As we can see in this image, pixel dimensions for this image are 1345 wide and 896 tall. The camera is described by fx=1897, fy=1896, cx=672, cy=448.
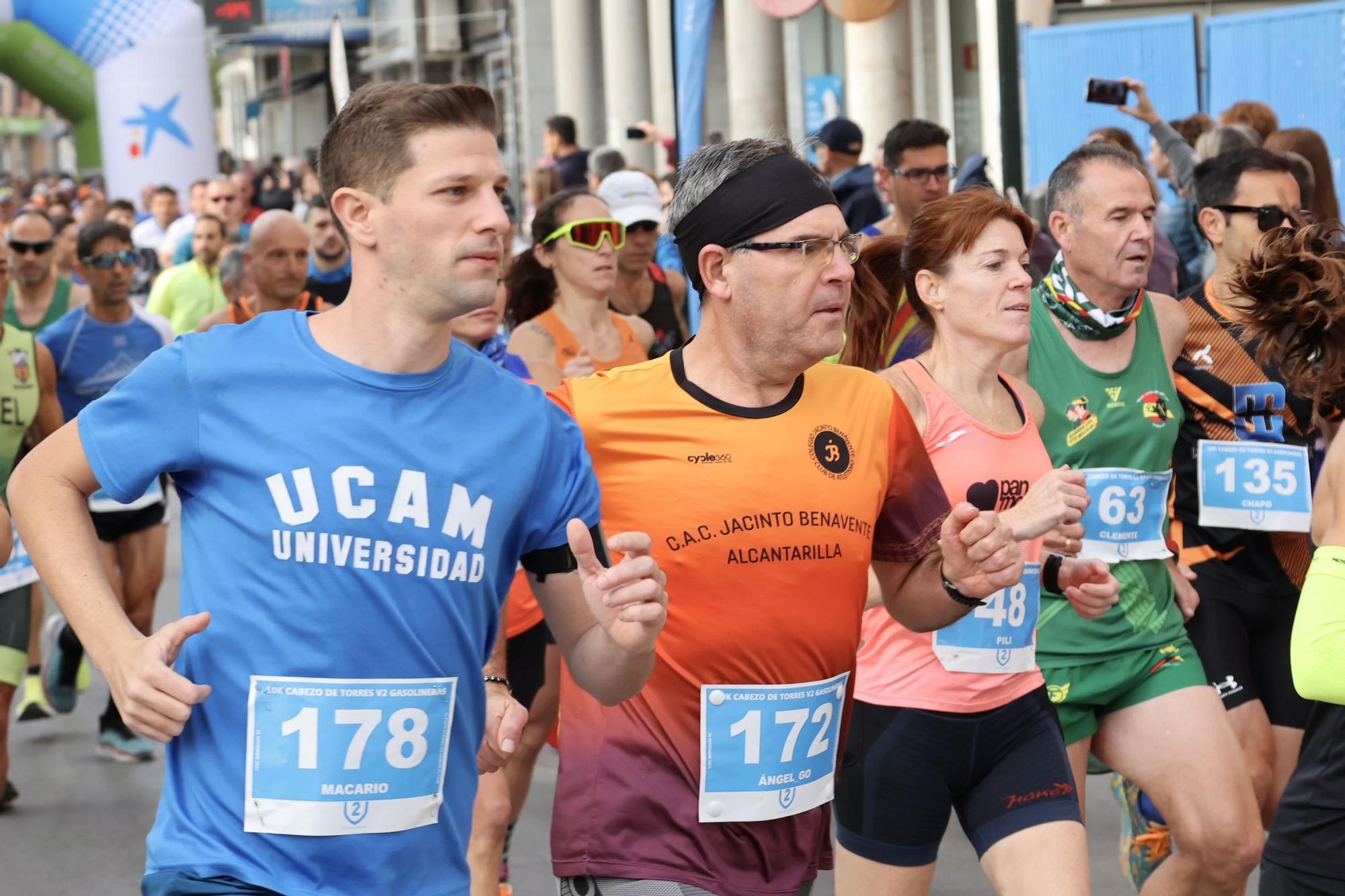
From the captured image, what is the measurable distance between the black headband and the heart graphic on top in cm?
81

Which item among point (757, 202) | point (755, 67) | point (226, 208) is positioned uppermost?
point (755, 67)

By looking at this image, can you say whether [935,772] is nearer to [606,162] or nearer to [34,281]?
[34,281]

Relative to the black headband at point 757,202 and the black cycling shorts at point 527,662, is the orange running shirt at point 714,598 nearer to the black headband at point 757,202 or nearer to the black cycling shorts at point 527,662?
the black headband at point 757,202

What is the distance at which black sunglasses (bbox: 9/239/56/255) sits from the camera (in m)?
9.43

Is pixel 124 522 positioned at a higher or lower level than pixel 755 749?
lower

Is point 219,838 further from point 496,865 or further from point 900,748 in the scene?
point 496,865

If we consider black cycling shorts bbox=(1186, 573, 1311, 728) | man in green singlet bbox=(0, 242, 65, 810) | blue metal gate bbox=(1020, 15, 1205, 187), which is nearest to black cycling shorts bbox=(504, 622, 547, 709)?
black cycling shorts bbox=(1186, 573, 1311, 728)

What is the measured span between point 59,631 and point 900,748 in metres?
4.87

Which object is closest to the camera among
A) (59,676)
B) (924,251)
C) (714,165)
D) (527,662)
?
(714,165)

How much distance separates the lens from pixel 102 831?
663 centimetres

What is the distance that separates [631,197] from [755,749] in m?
5.69

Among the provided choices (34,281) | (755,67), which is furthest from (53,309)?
(755,67)

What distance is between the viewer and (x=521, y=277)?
22.5ft

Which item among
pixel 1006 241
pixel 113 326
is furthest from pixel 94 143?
pixel 1006 241
